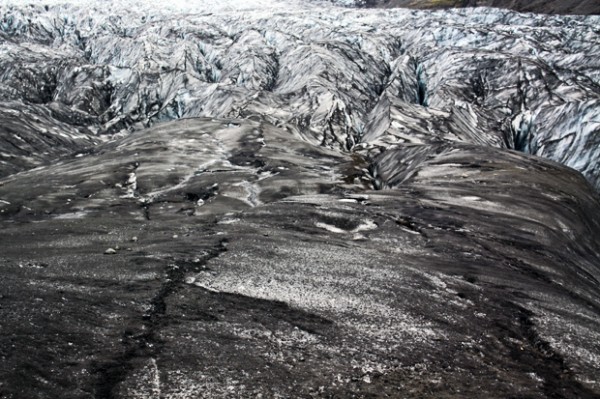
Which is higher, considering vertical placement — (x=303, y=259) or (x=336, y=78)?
(x=336, y=78)

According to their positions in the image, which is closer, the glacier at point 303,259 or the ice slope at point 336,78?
the glacier at point 303,259

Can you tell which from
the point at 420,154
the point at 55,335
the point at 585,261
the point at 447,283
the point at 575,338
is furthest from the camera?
the point at 420,154

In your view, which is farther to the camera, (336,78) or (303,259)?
(336,78)

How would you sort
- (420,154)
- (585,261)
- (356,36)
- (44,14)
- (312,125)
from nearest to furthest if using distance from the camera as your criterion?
(585,261) < (420,154) < (312,125) < (356,36) < (44,14)

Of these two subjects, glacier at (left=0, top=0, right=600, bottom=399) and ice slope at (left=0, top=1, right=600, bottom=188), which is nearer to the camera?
glacier at (left=0, top=0, right=600, bottom=399)

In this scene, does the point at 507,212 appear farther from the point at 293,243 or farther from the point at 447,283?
the point at 293,243

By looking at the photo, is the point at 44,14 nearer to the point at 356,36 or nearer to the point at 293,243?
the point at 356,36

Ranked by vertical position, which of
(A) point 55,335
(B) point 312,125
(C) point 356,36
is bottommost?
(B) point 312,125

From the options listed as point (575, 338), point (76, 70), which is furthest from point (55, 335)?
point (76, 70)

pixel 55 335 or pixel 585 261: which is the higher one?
pixel 55 335

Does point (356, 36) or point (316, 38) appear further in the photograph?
point (316, 38)
